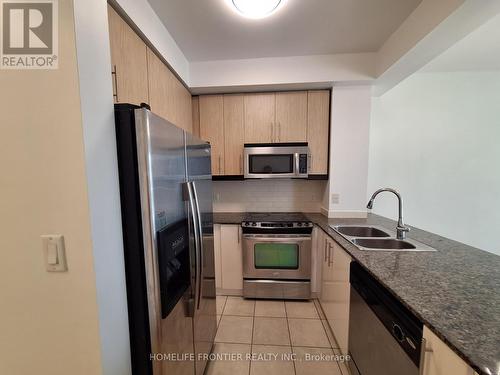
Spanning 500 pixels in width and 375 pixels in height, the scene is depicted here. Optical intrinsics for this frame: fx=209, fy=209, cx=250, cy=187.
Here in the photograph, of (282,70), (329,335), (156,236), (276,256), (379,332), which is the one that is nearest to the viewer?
(156,236)

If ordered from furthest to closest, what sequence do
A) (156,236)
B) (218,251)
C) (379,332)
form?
1. (218,251)
2. (379,332)
3. (156,236)

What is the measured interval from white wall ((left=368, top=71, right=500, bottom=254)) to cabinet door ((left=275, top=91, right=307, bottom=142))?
3.10ft

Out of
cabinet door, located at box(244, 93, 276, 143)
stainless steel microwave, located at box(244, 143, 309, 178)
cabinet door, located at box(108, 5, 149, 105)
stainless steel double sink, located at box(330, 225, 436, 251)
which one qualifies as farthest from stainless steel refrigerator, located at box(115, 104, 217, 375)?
cabinet door, located at box(244, 93, 276, 143)

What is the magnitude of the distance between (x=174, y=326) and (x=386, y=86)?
2.96 m

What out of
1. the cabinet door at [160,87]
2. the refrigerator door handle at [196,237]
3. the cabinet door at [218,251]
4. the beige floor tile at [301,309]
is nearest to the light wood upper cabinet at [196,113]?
the cabinet door at [160,87]

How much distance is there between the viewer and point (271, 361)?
1.67 m

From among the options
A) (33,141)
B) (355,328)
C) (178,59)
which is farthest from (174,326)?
(178,59)

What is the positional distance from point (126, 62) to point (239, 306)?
2452mm

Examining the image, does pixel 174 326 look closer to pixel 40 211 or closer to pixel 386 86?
pixel 40 211

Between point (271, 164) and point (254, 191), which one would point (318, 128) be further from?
point (254, 191)

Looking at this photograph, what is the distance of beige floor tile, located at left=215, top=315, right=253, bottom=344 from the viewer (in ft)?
6.19

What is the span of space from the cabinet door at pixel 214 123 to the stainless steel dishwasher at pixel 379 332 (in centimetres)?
186

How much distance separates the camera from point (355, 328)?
1.41 m

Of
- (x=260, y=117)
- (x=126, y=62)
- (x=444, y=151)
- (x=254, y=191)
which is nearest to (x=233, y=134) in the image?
(x=260, y=117)
